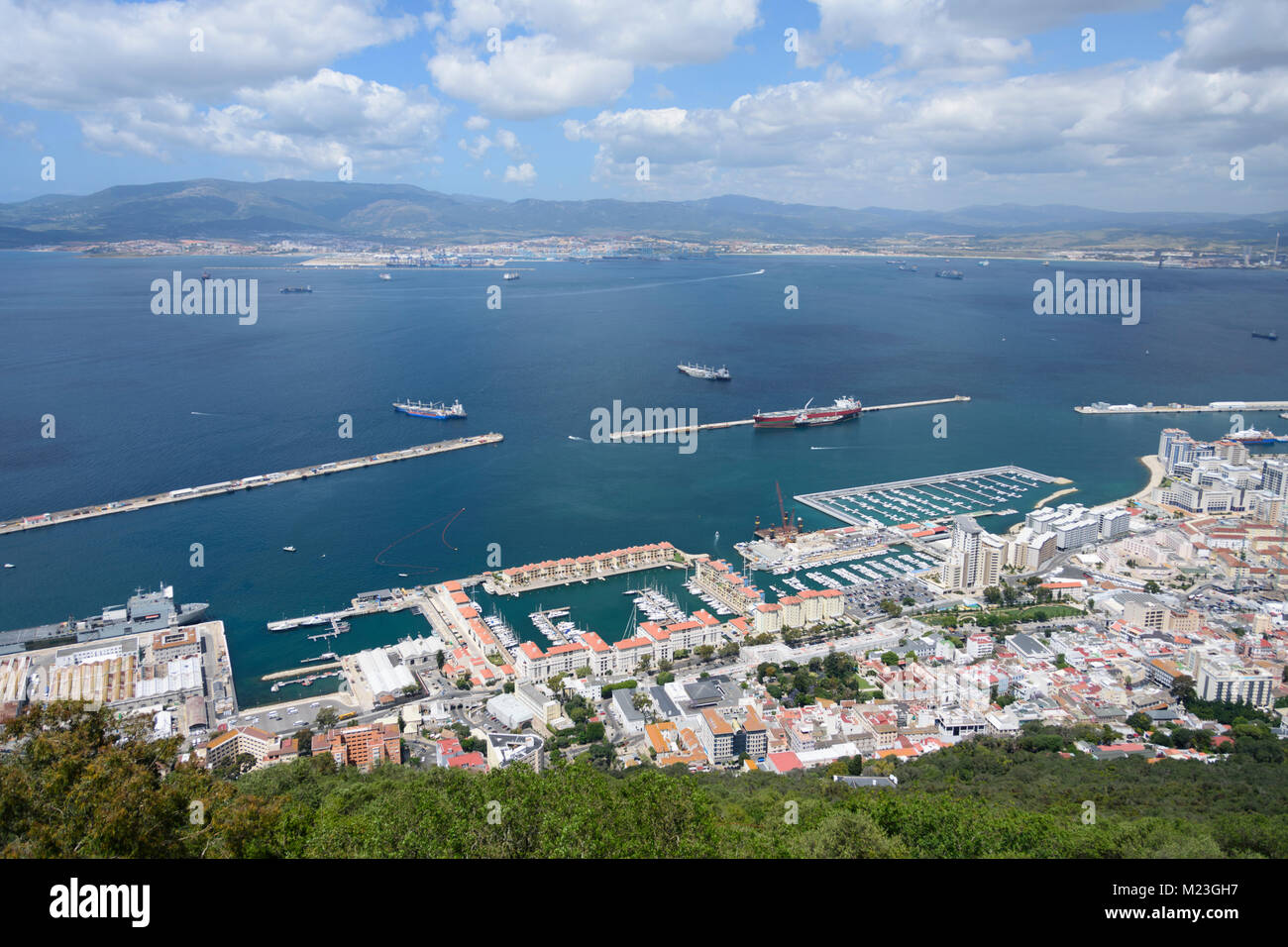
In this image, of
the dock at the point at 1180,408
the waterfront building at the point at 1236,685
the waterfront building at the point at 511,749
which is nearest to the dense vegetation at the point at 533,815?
the waterfront building at the point at 511,749

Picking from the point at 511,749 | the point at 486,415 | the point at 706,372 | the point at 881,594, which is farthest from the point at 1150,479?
the point at 486,415

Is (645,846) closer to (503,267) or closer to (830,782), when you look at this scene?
(830,782)

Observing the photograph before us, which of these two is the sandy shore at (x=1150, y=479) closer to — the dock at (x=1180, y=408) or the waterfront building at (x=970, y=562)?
the waterfront building at (x=970, y=562)

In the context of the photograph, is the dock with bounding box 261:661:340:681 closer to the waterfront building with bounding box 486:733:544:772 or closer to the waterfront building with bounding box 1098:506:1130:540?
the waterfront building with bounding box 486:733:544:772

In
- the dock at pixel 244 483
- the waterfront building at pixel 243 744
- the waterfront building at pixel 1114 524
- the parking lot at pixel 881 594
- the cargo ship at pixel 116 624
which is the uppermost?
the dock at pixel 244 483

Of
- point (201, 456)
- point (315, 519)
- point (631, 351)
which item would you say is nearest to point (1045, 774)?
point (315, 519)
